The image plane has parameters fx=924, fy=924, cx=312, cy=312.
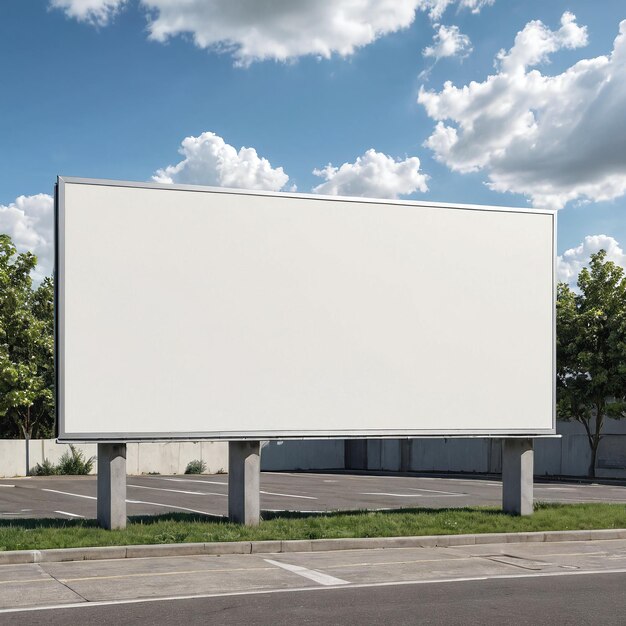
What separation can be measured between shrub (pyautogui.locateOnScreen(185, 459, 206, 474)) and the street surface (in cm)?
506

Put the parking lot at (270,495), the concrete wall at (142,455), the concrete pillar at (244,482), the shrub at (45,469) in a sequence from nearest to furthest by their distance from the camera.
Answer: the concrete pillar at (244,482), the parking lot at (270,495), the concrete wall at (142,455), the shrub at (45,469)

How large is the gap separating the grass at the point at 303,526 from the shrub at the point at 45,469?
2295cm

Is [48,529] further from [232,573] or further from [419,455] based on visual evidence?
[419,455]

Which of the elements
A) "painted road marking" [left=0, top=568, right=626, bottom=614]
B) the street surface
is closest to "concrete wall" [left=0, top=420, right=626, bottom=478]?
the street surface

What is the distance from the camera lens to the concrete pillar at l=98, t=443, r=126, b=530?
50.2 ft

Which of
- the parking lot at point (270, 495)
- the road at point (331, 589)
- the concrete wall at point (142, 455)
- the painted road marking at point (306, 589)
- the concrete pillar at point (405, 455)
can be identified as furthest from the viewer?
the concrete pillar at point (405, 455)

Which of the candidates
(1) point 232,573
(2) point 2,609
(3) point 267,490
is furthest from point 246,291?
(3) point 267,490

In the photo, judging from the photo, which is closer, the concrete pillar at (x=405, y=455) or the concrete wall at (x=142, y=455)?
the concrete wall at (x=142, y=455)

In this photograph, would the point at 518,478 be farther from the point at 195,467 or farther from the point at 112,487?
the point at 195,467

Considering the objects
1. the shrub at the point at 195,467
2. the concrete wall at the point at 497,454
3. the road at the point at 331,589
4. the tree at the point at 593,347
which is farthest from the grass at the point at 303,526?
the shrub at the point at 195,467

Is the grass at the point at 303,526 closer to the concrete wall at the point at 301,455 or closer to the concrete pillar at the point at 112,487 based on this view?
the concrete pillar at the point at 112,487

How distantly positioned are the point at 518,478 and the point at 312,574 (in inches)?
276

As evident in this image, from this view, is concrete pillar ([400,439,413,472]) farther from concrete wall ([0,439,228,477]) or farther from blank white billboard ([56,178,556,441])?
blank white billboard ([56,178,556,441])

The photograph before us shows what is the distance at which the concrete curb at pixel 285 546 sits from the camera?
43.2 ft
